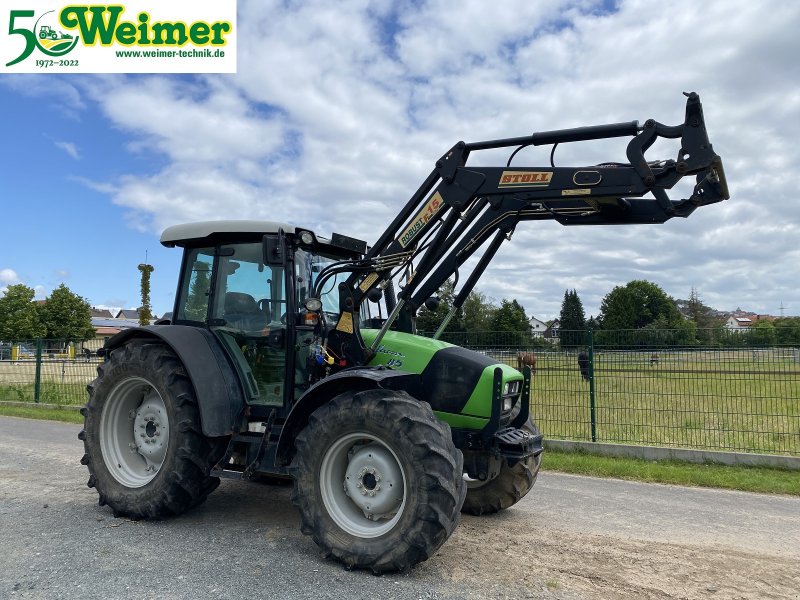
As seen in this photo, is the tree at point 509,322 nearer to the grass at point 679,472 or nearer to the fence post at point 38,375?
the grass at point 679,472

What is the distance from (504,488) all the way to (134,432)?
3411mm

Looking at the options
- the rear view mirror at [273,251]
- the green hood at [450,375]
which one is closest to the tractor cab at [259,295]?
the rear view mirror at [273,251]

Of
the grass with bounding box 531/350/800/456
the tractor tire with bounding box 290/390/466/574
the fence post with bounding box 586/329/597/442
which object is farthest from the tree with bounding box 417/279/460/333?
the fence post with bounding box 586/329/597/442

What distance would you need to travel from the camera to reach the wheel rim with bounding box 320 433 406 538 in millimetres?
4281

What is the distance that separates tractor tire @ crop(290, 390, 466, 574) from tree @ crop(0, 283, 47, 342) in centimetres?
6381

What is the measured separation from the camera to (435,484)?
392 centimetres

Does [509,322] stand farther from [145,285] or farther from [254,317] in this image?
[145,285]

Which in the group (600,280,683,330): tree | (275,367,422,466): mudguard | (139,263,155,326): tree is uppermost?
(600,280,683,330): tree

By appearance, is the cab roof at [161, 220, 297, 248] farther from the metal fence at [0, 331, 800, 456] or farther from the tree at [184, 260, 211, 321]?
the metal fence at [0, 331, 800, 456]

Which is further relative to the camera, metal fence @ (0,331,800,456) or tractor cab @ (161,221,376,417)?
metal fence @ (0,331,800,456)

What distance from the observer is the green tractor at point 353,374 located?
420cm

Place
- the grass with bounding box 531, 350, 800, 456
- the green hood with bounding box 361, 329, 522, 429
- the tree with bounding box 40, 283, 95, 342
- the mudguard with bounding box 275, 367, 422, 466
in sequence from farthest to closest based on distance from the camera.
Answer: the tree with bounding box 40, 283, 95, 342 → the grass with bounding box 531, 350, 800, 456 → the green hood with bounding box 361, 329, 522, 429 → the mudguard with bounding box 275, 367, 422, 466

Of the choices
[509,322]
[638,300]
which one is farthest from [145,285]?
[638,300]

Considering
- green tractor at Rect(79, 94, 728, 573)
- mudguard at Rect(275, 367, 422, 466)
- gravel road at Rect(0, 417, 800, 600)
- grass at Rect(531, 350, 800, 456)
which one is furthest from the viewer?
grass at Rect(531, 350, 800, 456)
